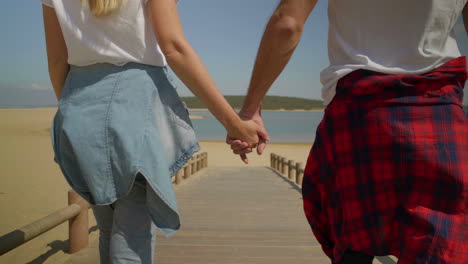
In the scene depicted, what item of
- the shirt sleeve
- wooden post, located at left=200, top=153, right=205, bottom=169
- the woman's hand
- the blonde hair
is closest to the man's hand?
the woman's hand

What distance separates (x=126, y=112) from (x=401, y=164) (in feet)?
2.47

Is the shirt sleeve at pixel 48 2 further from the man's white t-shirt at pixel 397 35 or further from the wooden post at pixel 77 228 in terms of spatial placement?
the wooden post at pixel 77 228

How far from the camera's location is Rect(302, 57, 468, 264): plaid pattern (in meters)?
0.98

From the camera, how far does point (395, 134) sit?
3.33 feet

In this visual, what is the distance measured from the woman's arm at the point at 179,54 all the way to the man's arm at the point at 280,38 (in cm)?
16

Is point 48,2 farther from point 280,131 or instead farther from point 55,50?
point 280,131

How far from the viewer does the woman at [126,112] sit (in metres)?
1.15

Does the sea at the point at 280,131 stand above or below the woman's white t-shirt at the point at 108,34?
below

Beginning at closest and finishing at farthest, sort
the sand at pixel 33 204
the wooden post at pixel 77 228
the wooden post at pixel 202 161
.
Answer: the wooden post at pixel 77 228 < the sand at pixel 33 204 < the wooden post at pixel 202 161

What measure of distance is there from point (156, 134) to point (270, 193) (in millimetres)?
5092

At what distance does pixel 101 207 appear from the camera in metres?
1.33

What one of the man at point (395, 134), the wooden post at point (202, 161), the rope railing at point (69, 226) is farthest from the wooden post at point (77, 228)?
the wooden post at point (202, 161)

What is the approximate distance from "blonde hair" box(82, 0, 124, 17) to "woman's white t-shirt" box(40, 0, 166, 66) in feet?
0.06

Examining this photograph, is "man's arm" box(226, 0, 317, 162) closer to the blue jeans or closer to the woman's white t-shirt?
the woman's white t-shirt
